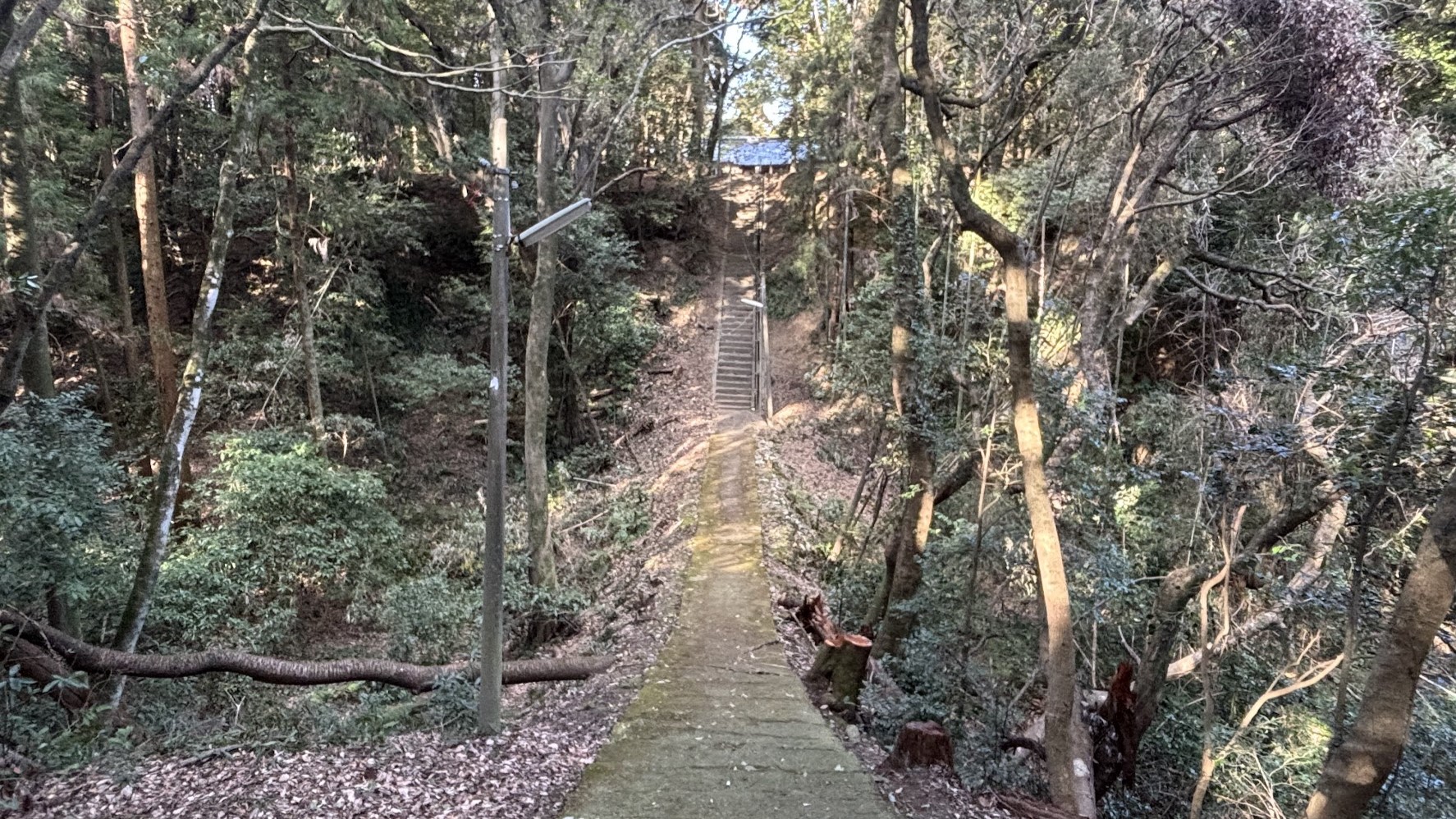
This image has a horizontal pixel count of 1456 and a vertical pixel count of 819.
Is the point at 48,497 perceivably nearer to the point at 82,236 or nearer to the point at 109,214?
the point at 82,236

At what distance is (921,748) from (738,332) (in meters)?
16.1

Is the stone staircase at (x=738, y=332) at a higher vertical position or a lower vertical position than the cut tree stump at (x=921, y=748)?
higher

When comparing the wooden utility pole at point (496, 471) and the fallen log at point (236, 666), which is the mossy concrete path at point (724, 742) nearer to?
the wooden utility pole at point (496, 471)

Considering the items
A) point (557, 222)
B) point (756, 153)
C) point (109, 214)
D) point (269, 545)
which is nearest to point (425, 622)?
point (269, 545)

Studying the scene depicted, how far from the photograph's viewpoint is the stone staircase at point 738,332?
18391 mm

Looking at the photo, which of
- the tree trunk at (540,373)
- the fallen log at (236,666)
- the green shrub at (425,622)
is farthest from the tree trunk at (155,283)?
the fallen log at (236,666)

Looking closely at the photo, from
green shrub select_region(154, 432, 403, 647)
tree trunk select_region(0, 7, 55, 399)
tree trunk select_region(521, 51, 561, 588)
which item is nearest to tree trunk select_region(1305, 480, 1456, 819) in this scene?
tree trunk select_region(521, 51, 561, 588)

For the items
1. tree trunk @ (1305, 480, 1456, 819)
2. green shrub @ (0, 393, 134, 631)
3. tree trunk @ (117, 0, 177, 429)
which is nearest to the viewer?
tree trunk @ (1305, 480, 1456, 819)

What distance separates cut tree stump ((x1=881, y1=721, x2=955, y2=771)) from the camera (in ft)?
17.4

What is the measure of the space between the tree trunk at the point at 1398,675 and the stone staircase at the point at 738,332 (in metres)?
14.6

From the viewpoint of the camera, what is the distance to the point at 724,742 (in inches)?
227

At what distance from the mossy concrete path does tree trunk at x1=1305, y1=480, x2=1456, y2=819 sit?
2559 mm

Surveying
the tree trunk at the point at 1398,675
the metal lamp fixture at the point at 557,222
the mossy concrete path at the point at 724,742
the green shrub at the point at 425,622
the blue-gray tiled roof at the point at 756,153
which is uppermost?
the blue-gray tiled roof at the point at 756,153

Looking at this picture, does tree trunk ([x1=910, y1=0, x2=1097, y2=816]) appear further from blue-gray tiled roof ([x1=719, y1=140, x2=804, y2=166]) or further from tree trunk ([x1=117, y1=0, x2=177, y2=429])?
blue-gray tiled roof ([x1=719, y1=140, x2=804, y2=166])
